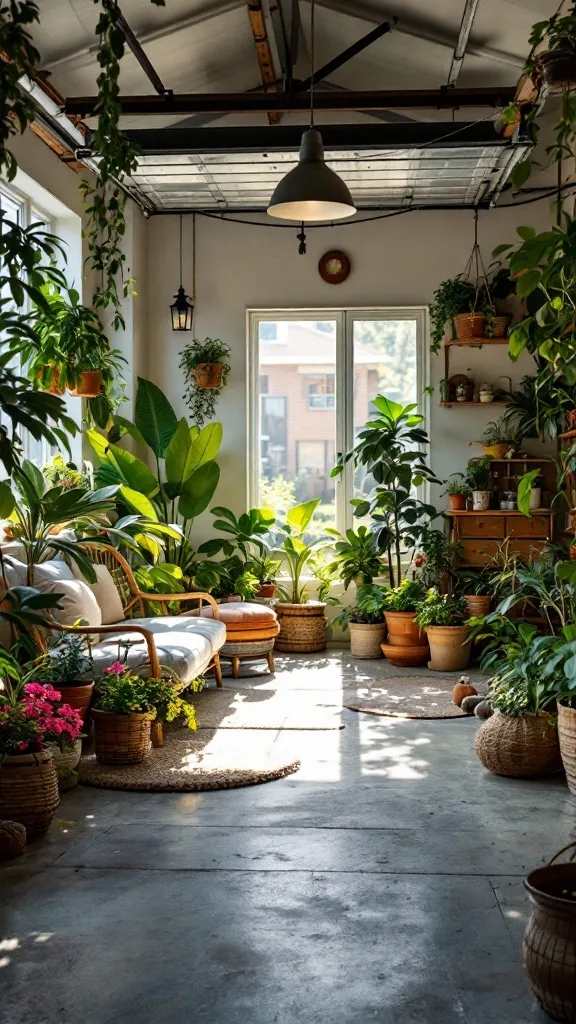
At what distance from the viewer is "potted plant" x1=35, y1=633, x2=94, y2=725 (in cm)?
479

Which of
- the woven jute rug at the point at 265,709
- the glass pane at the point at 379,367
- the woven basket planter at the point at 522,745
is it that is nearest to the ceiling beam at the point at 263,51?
the glass pane at the point at 379,367

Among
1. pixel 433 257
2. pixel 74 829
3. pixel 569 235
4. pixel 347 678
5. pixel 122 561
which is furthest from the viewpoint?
pixel 433 257

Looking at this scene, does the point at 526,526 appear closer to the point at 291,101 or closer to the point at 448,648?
the point at 448,648

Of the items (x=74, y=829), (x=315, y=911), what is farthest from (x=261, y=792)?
(x=315, y=911)

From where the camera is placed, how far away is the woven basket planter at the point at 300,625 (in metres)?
8.35

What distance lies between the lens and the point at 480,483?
8.24 m

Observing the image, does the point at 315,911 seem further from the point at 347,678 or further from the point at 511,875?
the point at 347,678

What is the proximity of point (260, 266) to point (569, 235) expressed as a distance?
611 centimetres

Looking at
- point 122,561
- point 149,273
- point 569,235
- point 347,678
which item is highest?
point 149,273

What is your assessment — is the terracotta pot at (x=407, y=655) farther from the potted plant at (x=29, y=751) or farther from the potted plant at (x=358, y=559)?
the potted plant at (x=29, y=751)

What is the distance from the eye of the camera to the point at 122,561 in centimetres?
639

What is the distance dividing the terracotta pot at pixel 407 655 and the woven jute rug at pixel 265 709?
1.21 meters

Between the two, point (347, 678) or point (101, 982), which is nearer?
point (101, 982)

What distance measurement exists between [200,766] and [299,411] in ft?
15.3
